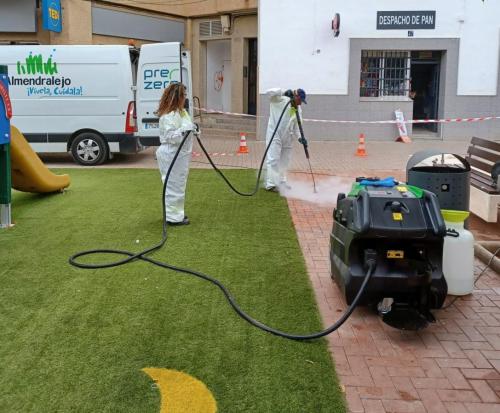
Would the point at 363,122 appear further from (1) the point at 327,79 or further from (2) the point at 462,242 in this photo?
(2) the point at 462,242

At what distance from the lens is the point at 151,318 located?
4.22 metres

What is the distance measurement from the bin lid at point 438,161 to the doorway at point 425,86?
12.9 m

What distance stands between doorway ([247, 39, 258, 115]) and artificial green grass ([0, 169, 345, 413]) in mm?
14264

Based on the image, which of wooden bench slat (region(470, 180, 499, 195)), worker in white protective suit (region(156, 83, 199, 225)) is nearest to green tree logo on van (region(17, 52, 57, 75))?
worker in white protective suit (region(156, 83, 199, 225))

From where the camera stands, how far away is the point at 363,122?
17.1 metres

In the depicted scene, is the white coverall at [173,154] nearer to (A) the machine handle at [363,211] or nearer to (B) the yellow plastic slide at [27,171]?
(B) the yellow plastic slide at [27,171]

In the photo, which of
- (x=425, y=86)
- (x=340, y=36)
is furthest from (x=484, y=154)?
(x=425, y=86)

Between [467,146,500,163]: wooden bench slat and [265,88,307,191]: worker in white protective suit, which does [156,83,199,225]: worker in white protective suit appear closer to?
[265,88,307,191]: worker in white protective suit

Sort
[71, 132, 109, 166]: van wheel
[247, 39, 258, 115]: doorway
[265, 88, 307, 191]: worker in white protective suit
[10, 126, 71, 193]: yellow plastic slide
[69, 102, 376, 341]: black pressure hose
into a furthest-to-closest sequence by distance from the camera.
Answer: [247, 39, 258, 115]: doorway
[71, 132, 109, 166]: van wheel
[265, 88, 307, 191]: worker in white protective suit
[10, 126, 71, 193]: yellow plastic slide
[69, 102, 376, 341]: black pressure hose

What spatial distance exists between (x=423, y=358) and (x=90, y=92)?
963cm

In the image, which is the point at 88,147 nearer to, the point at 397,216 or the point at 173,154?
the point at 173,154

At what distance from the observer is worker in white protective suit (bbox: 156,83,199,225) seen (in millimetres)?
6598

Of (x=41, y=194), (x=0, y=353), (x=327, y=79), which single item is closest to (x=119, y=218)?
(x=41, y=194)

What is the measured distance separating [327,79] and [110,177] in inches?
334
